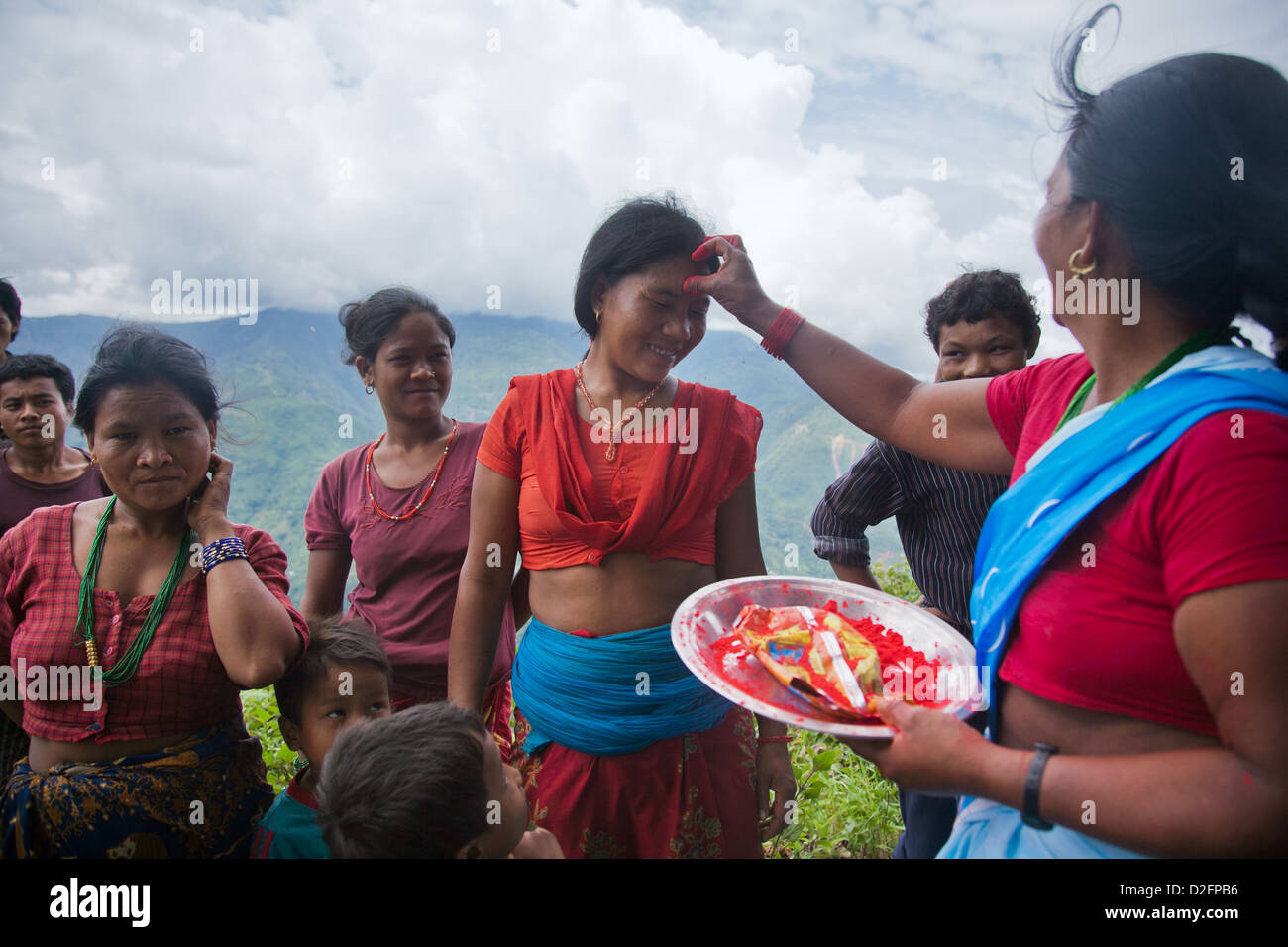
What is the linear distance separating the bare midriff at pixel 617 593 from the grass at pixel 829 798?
63.0 inches

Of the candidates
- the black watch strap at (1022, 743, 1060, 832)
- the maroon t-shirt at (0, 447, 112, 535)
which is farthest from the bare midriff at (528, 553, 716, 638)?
the maroon t-shirt at (0, 447, 112, 535)

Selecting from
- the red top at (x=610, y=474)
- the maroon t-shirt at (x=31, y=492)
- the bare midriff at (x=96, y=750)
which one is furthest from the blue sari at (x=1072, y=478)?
the maroon t-shirt at (x=31, y=492)

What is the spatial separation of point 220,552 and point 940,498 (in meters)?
2.41

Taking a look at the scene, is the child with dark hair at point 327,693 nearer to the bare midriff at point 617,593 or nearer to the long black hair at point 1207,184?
the bare midriff at point 617,593

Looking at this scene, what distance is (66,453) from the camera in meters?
3.39

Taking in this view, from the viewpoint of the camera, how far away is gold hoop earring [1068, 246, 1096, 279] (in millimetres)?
1390

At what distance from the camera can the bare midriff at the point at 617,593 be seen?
219 centimetres

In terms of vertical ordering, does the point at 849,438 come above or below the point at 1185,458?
above

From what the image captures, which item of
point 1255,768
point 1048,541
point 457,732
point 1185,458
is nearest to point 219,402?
point 457,732

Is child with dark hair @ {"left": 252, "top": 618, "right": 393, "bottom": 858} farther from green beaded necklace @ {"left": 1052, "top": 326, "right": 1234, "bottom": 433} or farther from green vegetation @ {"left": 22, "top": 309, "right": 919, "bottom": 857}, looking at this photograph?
green beaded necklace @ {"left": 1052, "top": 326, "right": 1234, "bottom": 433}

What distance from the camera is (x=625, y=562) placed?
2.21 m

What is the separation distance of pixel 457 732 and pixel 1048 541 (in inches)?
55.8
